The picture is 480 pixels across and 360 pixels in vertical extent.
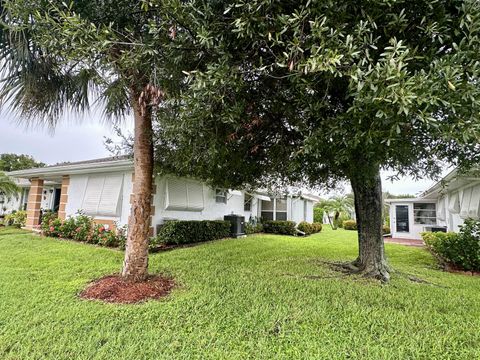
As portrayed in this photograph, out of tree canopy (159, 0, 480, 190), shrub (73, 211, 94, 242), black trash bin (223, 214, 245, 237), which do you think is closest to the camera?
tree canopy (159, 0, 480, 190)

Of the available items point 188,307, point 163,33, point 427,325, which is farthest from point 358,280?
point 163,33

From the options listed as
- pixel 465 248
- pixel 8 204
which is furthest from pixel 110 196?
pixel 8 204

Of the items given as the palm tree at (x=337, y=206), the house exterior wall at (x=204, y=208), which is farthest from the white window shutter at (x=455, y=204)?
the palm tree at (x=337, y=206)

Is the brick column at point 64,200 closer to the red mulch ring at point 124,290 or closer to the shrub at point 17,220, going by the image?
the shrub at point 17,220

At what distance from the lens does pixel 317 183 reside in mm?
9211

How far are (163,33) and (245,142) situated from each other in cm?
277

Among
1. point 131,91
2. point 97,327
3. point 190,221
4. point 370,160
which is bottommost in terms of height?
point 97,327

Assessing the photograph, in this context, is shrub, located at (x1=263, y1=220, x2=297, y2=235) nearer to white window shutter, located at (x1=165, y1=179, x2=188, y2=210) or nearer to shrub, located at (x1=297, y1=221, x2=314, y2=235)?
shrub, located at (x1=297, y1=221, x2=314, y2=235)

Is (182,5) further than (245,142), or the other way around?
(245,142)

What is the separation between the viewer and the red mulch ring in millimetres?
5309

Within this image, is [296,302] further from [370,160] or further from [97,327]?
[97,327]

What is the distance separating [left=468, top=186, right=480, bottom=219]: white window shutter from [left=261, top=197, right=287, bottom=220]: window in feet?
41.1

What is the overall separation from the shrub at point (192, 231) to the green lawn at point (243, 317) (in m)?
3.54

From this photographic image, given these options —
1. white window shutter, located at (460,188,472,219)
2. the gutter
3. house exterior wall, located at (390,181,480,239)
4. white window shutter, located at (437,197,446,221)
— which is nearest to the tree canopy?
the gutter
